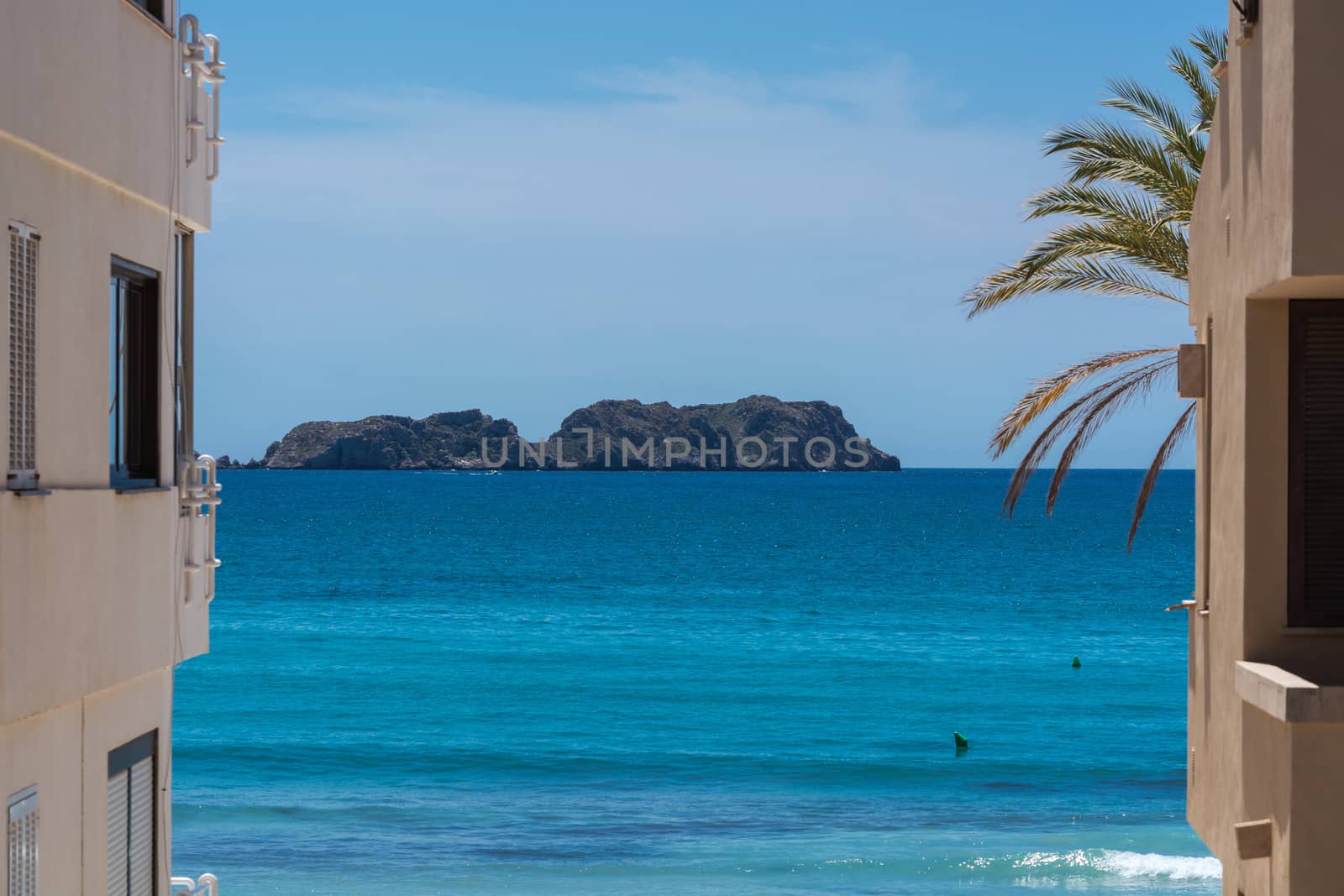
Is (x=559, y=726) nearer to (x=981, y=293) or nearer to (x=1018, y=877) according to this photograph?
(x=1018, y=877)

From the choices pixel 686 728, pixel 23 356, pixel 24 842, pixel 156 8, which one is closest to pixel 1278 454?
pixel 23 356

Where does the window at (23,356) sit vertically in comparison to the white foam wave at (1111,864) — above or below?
above

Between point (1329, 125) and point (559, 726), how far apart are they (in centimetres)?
3320

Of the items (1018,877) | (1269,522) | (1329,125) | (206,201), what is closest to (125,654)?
(206,201)

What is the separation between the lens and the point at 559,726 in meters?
38.7

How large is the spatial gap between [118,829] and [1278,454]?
7345 millimetres

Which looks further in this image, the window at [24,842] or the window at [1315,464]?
the window at [1315,464]

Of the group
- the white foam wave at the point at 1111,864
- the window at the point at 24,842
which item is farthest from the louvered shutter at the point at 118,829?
the white foam wave at the point at 1111,864

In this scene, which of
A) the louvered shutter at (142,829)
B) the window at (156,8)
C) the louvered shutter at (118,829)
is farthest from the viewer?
the window at (156,8)

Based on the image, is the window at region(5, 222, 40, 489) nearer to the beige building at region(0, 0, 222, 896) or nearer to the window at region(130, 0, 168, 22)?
the beige building at region(0, 0, 222, 896)

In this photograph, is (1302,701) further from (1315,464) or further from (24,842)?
(24,842)

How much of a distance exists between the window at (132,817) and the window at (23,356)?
7.55 feet

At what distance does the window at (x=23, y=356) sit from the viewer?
755 cm

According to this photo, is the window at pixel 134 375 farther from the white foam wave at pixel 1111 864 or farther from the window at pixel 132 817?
the white foam wave at pixel 1111 864
